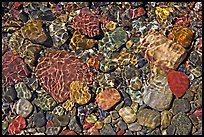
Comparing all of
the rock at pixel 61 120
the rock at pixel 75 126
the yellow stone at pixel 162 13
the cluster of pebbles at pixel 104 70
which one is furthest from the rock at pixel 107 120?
the yellow stone at pixel 162 13

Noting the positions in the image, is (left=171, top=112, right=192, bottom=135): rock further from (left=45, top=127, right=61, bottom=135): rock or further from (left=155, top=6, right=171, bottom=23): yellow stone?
(left=45, top=127, right=61, bottom=135): rock

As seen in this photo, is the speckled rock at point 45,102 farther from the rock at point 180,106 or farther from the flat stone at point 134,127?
the rock at point 180,106

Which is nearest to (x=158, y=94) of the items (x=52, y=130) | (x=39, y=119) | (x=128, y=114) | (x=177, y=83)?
(x=177, y=83)

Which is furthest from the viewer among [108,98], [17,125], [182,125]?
[17,125]

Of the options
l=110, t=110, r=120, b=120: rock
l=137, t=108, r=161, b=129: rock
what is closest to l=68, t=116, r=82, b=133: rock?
l=110, t=110, r=120, b=120: rock

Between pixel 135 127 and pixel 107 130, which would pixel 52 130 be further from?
pixel 135 127

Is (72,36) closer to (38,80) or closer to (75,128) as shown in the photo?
(38,80)
